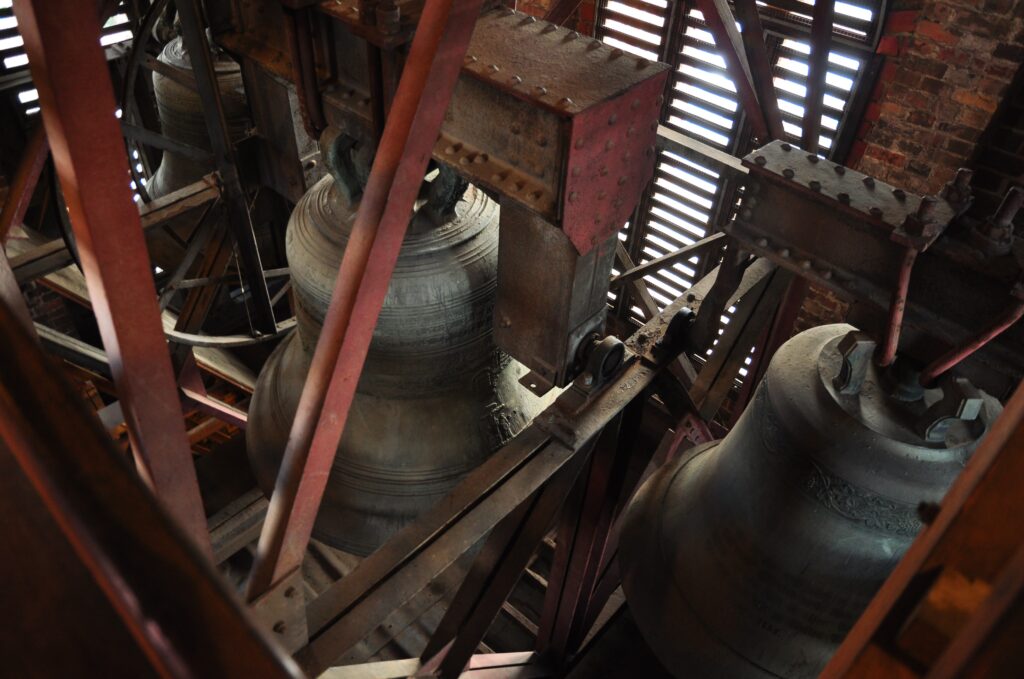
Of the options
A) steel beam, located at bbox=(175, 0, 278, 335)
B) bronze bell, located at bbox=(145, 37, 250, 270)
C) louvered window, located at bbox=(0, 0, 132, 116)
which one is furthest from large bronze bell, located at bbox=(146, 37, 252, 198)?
steel beam, located at bbox=(175, 0, 278, 335)

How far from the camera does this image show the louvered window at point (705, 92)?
3.88m

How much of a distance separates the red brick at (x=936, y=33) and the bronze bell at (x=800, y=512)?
230 cm

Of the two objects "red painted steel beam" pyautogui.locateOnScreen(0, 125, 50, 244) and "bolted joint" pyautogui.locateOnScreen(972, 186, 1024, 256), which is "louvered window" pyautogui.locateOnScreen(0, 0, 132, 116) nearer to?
"red painted steel beam" pyautogui.locateOnScreen(0, 125, 50, 244)

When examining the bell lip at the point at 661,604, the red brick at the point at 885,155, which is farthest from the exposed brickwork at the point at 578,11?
the bell lip at the point at 661,604

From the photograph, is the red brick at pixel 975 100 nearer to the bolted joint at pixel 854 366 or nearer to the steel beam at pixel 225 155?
the bolted joint at pixel 854 366

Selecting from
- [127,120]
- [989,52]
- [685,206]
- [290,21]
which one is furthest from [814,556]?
[685,206]

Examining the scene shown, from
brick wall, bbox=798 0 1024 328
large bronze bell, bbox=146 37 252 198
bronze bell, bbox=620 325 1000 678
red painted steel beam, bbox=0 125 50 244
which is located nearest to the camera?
bronze bell, bbox=620 325 1000 678

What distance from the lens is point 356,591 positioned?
1.62m

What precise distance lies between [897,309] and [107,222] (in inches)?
55.4

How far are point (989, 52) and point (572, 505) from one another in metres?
2.58

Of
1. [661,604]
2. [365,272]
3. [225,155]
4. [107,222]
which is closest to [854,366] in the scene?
[661,604]

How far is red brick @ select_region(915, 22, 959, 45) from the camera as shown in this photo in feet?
11.0

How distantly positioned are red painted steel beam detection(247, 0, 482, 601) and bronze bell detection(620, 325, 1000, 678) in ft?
3.02

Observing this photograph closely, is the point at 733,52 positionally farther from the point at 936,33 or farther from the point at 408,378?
the point at 936,33
